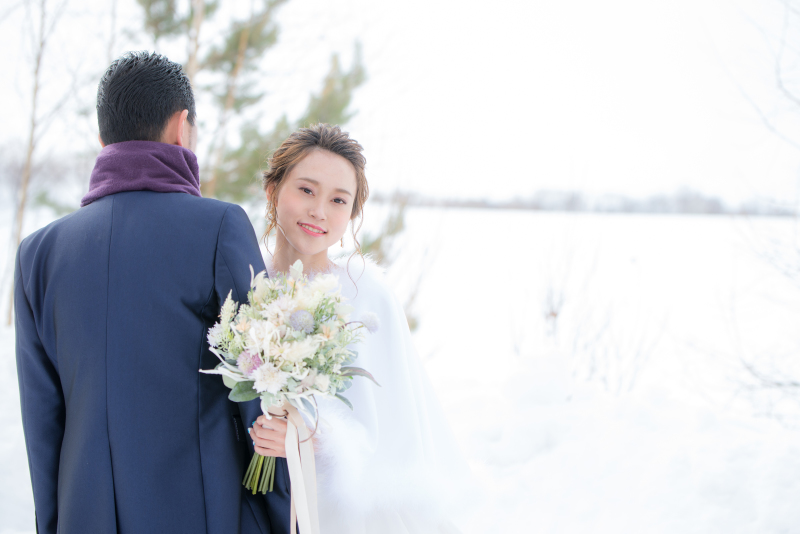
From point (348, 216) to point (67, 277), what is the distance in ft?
3.37

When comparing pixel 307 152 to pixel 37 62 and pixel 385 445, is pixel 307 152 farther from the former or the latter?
pixel 37 62

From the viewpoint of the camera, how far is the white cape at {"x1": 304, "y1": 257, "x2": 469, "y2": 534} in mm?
1711

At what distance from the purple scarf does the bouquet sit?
0.34 m

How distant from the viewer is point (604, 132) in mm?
6898

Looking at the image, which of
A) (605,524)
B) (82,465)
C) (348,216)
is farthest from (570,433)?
(82,465)

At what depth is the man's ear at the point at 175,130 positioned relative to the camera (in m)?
1.34

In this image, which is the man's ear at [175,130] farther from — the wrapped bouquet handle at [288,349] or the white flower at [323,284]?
the white flower at [323,284]

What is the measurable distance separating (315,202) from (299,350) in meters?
0.92

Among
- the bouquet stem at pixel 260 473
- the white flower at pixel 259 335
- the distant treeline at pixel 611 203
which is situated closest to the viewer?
the white flower at pixel 259 335

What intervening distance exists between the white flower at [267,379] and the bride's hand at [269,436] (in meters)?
0.19

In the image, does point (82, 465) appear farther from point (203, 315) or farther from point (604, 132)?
point (604, 132)

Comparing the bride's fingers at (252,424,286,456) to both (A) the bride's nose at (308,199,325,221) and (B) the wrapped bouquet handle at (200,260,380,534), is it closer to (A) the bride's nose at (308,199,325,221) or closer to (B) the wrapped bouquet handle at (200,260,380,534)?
(B) the wrapped bouquet handle at (200,260,380,534)

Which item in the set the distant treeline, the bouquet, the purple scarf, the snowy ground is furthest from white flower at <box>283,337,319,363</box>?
the distant treeline

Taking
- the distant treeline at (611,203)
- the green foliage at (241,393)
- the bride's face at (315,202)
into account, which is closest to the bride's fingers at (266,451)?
the green foliage at (241,393)
